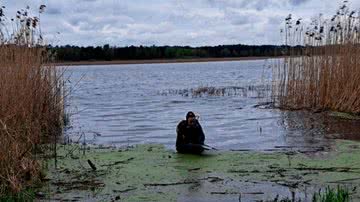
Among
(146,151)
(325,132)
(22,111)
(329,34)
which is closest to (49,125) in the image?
(146,151)

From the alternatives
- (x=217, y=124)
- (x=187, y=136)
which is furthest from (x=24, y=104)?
(x=217, y=124)

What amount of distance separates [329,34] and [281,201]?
32.6 ft

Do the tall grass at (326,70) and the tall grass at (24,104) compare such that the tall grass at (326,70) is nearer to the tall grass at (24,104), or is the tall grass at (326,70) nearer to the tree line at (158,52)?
the tall grass at (24,104)

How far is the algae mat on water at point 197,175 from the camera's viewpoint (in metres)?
7.72

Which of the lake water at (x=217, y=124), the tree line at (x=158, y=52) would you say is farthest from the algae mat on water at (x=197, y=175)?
the tree line at (x=158, y=52)

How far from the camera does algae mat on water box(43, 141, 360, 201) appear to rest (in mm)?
7719

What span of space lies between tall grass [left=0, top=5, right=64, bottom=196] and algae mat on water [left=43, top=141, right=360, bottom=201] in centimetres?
52

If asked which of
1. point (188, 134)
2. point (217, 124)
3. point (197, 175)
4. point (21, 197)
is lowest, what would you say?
point (217, 124)

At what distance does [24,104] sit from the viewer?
32.7ft

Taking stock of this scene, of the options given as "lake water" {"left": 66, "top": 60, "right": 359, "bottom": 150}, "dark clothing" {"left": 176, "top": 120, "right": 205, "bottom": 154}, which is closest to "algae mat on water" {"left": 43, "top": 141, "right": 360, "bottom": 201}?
"dark clothing" {"left": 176, "top": 120, "right": 205, "bottom": 154}

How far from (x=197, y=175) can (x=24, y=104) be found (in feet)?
9.88

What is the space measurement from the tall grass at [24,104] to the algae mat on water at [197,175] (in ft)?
1.71

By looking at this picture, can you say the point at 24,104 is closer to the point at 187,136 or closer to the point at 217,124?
the point at 187,136

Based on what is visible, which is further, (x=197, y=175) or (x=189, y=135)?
(x=189, y=135)
